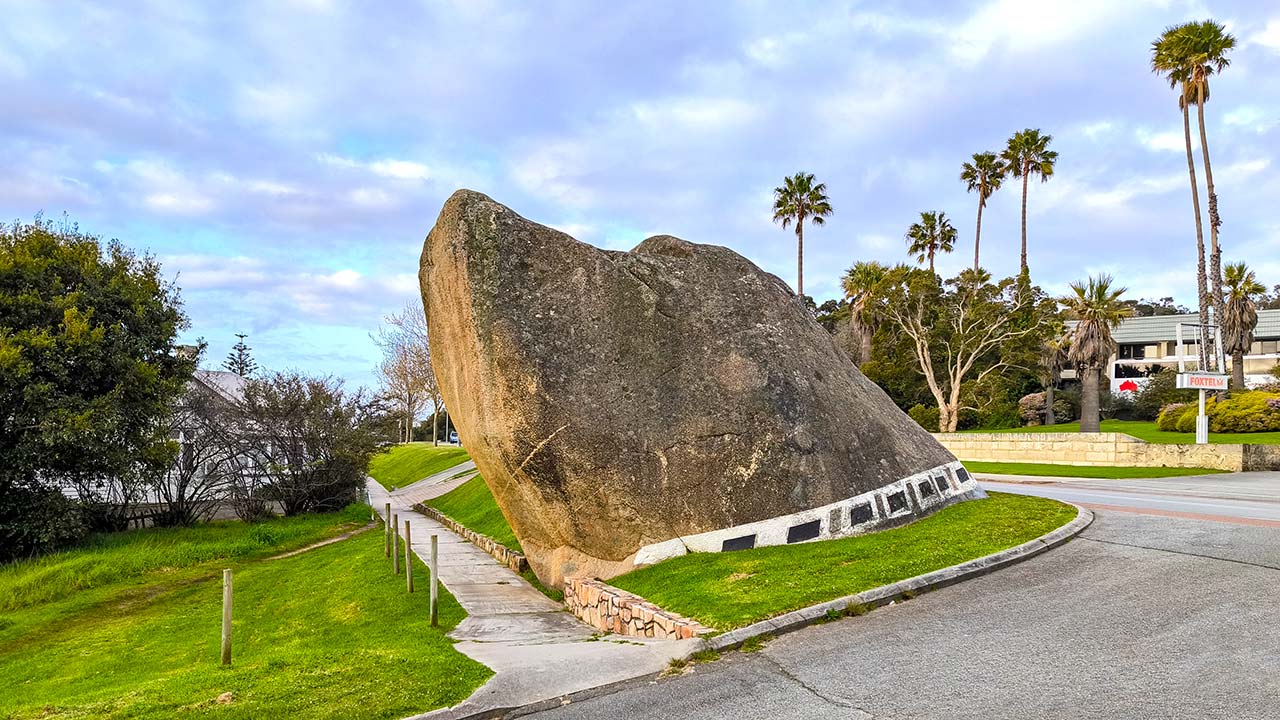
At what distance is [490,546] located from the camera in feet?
64.6

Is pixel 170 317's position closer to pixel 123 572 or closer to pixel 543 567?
pixel 123 572

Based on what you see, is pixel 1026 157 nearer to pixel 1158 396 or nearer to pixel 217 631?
pixel 1158 396

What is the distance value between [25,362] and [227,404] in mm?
8197

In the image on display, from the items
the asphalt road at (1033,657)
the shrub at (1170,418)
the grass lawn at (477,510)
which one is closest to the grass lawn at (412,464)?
the grass lawn at (477,510)

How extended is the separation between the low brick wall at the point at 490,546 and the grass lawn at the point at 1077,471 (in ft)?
72.3

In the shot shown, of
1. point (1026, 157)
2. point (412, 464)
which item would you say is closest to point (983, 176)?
point (1026, 157)

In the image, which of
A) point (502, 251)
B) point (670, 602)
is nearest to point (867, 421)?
point (670, 602)

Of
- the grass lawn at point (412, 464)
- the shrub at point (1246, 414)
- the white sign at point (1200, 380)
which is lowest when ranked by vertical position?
the grass lawn at point (412, 464)

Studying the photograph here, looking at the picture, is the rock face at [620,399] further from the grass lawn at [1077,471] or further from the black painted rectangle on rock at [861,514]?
the grass lawn at [1077,471]

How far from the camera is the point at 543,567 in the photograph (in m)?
13.9

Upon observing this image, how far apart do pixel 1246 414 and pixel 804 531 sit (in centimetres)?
3816

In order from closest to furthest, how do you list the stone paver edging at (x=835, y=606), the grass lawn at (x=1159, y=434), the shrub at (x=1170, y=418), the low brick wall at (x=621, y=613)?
the stone paver edging at (x=835, y=606) → the low brick wall at (x=621, y=613) → the grass lawn at (x=1159, y=434) → the shrub at (x=1170, y=418)

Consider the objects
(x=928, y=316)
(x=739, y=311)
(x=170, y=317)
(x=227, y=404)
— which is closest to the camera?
(x=739, y=311)

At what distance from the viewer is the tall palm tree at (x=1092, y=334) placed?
46.5 m
